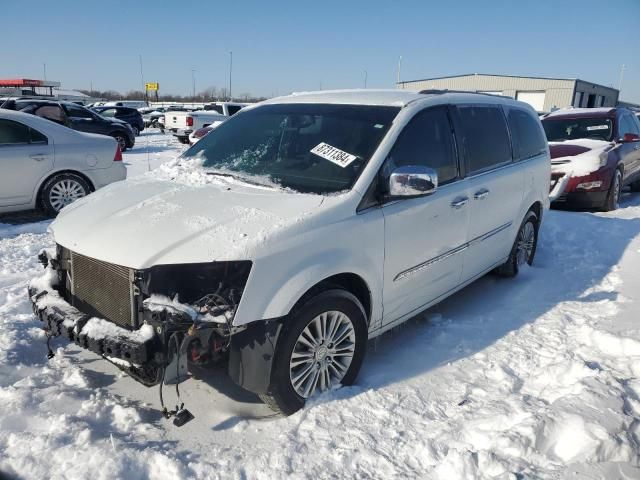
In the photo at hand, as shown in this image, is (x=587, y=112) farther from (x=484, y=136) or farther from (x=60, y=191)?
(x=60, y=191)

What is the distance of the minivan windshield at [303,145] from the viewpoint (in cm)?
331

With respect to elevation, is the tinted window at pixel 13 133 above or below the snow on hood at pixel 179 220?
above

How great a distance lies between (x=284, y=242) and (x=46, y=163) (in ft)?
19.5

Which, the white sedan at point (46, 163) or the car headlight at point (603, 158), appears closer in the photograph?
the white sedan at point (46, 163)

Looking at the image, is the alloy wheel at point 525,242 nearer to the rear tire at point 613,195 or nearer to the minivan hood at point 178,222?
the minivan hood at point 178,222

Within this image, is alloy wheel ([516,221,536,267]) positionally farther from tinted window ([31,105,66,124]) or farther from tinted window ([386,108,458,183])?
tinted window ([31,105,66,124])

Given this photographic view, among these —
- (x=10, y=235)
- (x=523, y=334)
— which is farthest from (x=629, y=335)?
(x=10, y=235)

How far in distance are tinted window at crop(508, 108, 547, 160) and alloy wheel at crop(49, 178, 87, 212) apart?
6102 mm

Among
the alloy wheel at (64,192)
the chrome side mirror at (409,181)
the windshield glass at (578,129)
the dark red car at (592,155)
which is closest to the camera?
the chrome side mirror at (409,181)

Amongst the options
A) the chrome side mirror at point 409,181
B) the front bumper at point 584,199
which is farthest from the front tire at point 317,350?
the front bumper at point 584,199

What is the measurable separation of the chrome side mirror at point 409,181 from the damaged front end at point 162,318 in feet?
3.73

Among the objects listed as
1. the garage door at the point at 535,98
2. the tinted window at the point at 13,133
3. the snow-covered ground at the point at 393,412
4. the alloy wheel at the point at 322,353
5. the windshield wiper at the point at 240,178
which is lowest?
the snow-covered ground at the point at 393,412

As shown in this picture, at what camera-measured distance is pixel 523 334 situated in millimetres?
4105

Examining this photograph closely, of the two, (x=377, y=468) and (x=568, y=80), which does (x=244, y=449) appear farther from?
(x=568, y=80)
